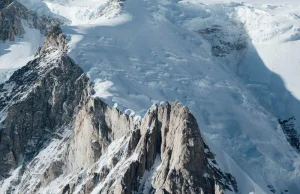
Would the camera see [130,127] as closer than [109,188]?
No

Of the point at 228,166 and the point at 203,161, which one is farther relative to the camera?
the point at 228,166

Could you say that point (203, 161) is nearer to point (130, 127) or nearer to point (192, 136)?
point (192, 136)

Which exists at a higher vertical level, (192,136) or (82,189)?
(192,136)

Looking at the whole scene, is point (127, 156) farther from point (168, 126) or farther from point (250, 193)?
point (250, 193)

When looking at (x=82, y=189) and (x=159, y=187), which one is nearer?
(x=159, y=187)

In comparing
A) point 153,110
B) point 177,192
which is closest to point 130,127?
point 153,110

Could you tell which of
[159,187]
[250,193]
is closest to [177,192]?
[159,187]

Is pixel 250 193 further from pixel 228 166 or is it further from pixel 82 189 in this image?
pixel 82 189

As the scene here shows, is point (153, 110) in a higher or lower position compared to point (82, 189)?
higher

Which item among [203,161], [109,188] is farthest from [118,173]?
[203,161]
